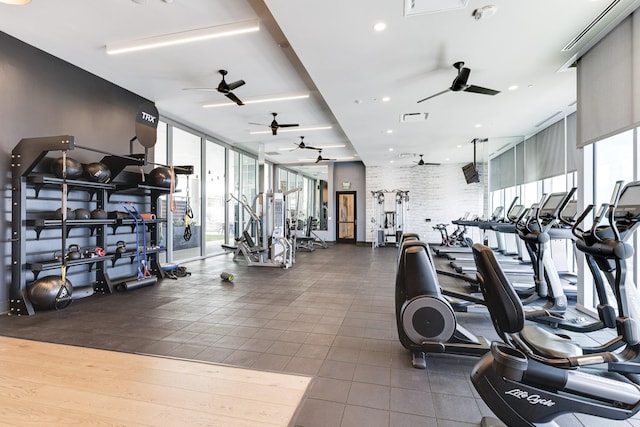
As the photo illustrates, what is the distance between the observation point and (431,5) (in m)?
3.06

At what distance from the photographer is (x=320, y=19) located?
10.8 ft

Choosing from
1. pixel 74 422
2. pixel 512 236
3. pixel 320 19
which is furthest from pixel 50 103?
pixel 512 236

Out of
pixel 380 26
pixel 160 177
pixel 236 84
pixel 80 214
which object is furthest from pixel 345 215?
pixel 380 26

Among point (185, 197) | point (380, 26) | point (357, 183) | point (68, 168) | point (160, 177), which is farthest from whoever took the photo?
point (357, 183)

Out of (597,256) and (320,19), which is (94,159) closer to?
(320,19)

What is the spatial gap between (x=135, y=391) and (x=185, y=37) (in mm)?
3983

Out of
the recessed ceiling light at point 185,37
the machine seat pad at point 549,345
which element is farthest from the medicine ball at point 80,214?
the machine seat pad at point 549,345

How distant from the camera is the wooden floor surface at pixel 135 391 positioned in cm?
197

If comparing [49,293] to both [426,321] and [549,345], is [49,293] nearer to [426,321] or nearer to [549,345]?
[426,321]

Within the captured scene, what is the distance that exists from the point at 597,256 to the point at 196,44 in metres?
5.02

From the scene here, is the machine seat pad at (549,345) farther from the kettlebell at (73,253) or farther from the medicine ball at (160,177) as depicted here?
the medicine ball at (160,177)

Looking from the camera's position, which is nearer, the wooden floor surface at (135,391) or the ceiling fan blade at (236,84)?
the wooden floor surface at (135,391)

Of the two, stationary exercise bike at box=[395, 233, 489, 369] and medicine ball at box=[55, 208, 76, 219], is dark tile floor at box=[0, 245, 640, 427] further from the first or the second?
medicine ball at box=[55, 208, 76, 219]

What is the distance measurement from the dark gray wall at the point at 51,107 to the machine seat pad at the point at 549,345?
18.7 feet
